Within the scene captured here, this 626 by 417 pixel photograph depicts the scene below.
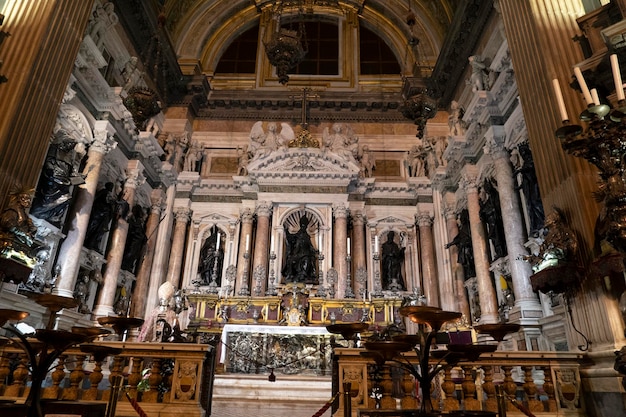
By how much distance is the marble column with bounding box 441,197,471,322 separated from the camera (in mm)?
12961

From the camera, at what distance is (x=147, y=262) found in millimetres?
13992

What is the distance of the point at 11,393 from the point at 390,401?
424 centimetres

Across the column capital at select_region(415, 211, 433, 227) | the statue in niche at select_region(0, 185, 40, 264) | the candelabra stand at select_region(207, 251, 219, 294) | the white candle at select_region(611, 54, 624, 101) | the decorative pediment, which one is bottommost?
the statue in niche at select_region(0, 185, 40, 264)

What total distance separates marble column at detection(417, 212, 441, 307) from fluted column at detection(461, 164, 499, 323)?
258 centimetres

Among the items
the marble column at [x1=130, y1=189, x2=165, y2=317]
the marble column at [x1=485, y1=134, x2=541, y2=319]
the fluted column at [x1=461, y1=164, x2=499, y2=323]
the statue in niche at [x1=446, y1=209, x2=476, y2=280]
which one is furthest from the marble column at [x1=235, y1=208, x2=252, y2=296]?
the marble column at [x1=485, y1=134, x2=541, y2=319]

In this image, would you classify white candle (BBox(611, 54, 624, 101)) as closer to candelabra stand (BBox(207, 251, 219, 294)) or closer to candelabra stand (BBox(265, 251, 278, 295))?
candelabra stand (BBox(265, 251, 278, 295))

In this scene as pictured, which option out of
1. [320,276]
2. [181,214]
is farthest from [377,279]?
[181,214]

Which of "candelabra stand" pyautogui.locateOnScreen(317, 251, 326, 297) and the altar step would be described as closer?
the altar step

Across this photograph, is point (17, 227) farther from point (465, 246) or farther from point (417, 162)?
point (417, 162)

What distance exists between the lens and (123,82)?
1291 cm

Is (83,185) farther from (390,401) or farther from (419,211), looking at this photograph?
(419,211)

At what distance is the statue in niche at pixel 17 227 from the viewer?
229 inches

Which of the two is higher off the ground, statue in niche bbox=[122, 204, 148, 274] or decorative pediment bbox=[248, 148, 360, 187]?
decorative pediment bbox=[248, 148, 360, 187]

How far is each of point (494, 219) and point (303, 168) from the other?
6.62 meters
